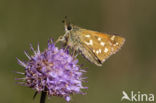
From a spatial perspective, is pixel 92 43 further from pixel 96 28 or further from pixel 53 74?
pixel 96 28

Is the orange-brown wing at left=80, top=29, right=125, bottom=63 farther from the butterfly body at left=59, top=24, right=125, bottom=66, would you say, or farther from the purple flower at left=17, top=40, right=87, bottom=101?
the purple flower at left=17, top=40, right=87, bottom=101

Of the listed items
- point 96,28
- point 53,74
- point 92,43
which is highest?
point 96,28

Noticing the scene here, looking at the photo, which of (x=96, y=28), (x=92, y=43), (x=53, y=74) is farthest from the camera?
(x=96, y=28)

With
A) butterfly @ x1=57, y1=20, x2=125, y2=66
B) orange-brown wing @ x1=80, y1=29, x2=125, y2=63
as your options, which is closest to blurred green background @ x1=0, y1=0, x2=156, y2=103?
butterfly @ x1=57, y1=20, x2=125, y2=66

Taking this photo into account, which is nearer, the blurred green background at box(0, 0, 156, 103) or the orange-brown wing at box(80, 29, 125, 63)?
the orange-brown wing at box(80, 29, 125, 63)

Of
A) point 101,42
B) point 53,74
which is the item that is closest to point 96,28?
point 101,42
